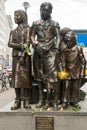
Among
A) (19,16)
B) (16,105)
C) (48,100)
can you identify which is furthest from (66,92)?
(19,16)

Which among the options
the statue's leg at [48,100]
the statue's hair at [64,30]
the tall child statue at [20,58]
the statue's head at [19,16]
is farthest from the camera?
the statue's hair at [64,30]

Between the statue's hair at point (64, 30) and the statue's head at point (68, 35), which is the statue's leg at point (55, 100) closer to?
the statue's head at point (68, 35)

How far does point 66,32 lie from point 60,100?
4.51ft

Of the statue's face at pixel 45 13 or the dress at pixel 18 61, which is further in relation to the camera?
the statue's face at pixel 45 13

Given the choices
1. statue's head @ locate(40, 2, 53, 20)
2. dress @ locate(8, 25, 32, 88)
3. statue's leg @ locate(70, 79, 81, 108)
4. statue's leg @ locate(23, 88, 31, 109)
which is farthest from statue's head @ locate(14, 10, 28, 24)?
statue's leg @ locate(70, 79, 81, 108)

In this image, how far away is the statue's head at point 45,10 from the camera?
8.24 m

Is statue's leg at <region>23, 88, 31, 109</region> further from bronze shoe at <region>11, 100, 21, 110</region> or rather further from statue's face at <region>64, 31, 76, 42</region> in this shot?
statue's face at <region>64, 31, 76, 42</region>

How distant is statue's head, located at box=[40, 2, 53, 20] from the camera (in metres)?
8.24

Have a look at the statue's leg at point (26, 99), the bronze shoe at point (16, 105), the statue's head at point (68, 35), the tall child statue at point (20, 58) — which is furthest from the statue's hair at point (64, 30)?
the bronze shoe at point (16, 105)

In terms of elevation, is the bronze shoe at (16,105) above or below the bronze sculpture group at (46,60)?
below

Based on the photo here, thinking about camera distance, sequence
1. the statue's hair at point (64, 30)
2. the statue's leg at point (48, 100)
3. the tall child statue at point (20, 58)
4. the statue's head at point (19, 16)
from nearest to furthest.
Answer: the tall child statue at point (20, 58) → the statue's leg at point (48, 100) → the statue's head at point (19, 16) → the statue's hair at point (64, 30)

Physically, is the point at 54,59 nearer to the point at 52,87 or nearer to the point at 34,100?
the point at 52,87

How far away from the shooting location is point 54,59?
8.05m

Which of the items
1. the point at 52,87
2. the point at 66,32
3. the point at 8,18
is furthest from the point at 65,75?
the point at 8,18
